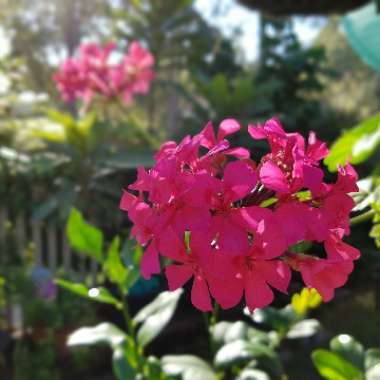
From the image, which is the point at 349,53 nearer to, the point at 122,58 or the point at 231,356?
the point at 122,58

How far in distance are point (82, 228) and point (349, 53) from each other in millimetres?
30327

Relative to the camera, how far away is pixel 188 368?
3.20 feet

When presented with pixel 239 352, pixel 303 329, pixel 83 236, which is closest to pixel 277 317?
pixel 303 329

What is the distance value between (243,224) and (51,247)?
3798 millimetres

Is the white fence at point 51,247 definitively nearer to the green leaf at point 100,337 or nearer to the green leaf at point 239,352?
the green leaf at point 100,337

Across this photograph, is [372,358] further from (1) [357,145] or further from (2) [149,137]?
(2) [149,137]

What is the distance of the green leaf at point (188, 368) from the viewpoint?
95cm

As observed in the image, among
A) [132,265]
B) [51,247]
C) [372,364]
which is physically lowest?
[372,364]

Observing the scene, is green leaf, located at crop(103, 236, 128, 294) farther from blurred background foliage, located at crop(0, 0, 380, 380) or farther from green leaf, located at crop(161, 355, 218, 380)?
blurred background foliage, located at crop(0, 0, 380, 380)

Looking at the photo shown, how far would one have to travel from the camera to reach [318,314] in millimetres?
3215

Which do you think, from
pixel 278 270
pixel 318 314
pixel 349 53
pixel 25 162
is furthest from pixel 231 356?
pixel 349 53

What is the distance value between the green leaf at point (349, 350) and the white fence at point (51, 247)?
3.13 m

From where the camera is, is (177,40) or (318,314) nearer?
(318,314)

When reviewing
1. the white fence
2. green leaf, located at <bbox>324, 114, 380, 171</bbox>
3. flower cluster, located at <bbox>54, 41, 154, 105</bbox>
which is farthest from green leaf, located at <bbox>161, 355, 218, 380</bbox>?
the white fence
